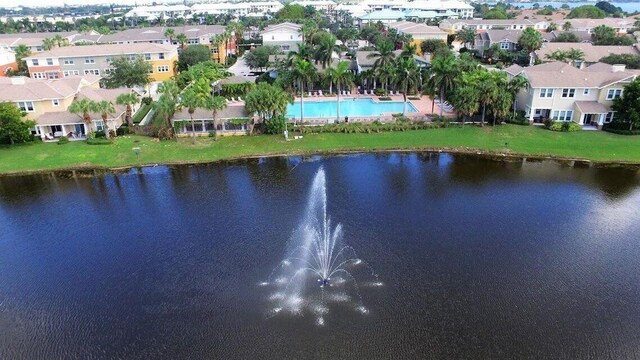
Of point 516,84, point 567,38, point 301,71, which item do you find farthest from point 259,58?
point 567,38

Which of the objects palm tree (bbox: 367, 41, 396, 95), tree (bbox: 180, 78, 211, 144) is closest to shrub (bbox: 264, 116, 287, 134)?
tree (bbox: 180, 78, 211, 144)

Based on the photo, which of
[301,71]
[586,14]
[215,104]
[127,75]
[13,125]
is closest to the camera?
[13,125]

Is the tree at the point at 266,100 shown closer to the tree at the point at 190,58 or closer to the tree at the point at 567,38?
the tree at the point at 190,58

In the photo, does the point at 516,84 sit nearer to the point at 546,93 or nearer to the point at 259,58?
the point at 546,93

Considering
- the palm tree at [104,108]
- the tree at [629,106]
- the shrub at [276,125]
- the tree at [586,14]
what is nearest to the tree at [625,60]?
the tree at [629,106]

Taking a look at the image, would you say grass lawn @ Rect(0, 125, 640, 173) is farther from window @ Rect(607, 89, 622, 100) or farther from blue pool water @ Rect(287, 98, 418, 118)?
blue pool water @ Rect(287, 98, 418, 118)
